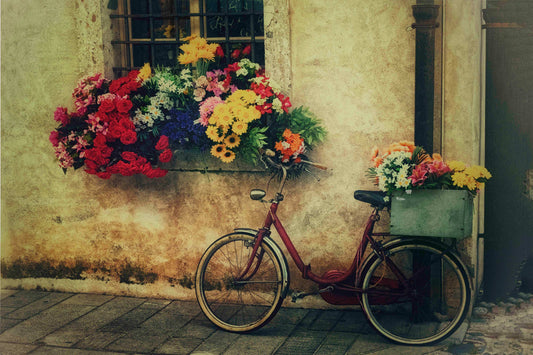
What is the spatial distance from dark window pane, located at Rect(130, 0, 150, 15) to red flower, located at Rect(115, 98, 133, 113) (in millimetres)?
1085

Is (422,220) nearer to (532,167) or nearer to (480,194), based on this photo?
(480,194)

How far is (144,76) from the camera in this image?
5.79 metres

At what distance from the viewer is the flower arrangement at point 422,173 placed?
15.3 ft

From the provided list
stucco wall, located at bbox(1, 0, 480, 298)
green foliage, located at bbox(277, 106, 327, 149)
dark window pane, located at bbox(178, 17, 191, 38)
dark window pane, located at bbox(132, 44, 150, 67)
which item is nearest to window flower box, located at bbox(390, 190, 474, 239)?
stucco wall, located at bbox(1, 0, 480, 298)

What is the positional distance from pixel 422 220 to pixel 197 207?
84.3 inches

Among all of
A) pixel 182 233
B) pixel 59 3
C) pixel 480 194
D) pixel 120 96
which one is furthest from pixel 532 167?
pixel 59 3

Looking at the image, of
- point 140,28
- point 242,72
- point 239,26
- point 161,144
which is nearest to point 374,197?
point 242,72

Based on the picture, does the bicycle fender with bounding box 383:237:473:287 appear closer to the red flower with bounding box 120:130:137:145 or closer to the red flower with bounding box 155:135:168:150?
the red flower with bounding box 155:135:168:150

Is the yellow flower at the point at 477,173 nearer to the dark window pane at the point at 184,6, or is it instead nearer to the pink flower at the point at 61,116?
the dark window pane at the point at 184,6

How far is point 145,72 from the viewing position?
5809 mm

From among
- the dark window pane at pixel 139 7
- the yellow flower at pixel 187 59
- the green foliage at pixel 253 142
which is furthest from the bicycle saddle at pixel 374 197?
the dark window pane at pixel 139 7

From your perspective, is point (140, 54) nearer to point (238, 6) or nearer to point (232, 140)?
point (238, 6)

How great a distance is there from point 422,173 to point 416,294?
0.95 meters

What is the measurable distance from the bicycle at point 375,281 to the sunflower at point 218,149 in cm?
38
